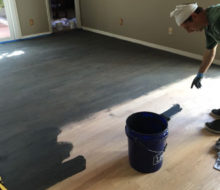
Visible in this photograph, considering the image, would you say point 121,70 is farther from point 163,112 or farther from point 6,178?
point 6,178

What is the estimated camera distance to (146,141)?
1515mm

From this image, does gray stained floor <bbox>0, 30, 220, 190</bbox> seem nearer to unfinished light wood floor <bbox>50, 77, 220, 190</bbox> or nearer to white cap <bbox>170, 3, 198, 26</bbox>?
unfinished light wood floor <bbox>50, 77, 220, 190</bbox>

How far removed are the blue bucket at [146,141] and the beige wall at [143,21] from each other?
2.21 metres

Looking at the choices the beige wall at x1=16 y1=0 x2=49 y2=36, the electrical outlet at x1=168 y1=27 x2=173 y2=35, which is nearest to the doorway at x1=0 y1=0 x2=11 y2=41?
the beige wall at x1=16 y1=0 x2=49 y2=36

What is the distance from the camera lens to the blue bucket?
152 cm

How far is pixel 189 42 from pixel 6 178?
10.3 ft

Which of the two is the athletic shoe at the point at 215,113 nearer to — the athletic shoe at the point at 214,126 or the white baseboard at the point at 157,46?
the athletic shoe at the point at 214,126

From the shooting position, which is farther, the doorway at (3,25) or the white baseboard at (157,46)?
the doorway at (3,25)

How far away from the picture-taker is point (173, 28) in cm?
386

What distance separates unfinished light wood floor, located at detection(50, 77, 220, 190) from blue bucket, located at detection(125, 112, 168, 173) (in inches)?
3.0

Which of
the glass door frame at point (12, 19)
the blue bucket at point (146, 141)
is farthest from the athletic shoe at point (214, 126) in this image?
the glass door frame at point (12, 19)

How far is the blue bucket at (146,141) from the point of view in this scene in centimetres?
152

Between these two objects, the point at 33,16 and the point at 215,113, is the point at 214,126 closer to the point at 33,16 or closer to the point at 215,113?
the point at 215,113

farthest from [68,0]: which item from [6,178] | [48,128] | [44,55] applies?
[6,178]
